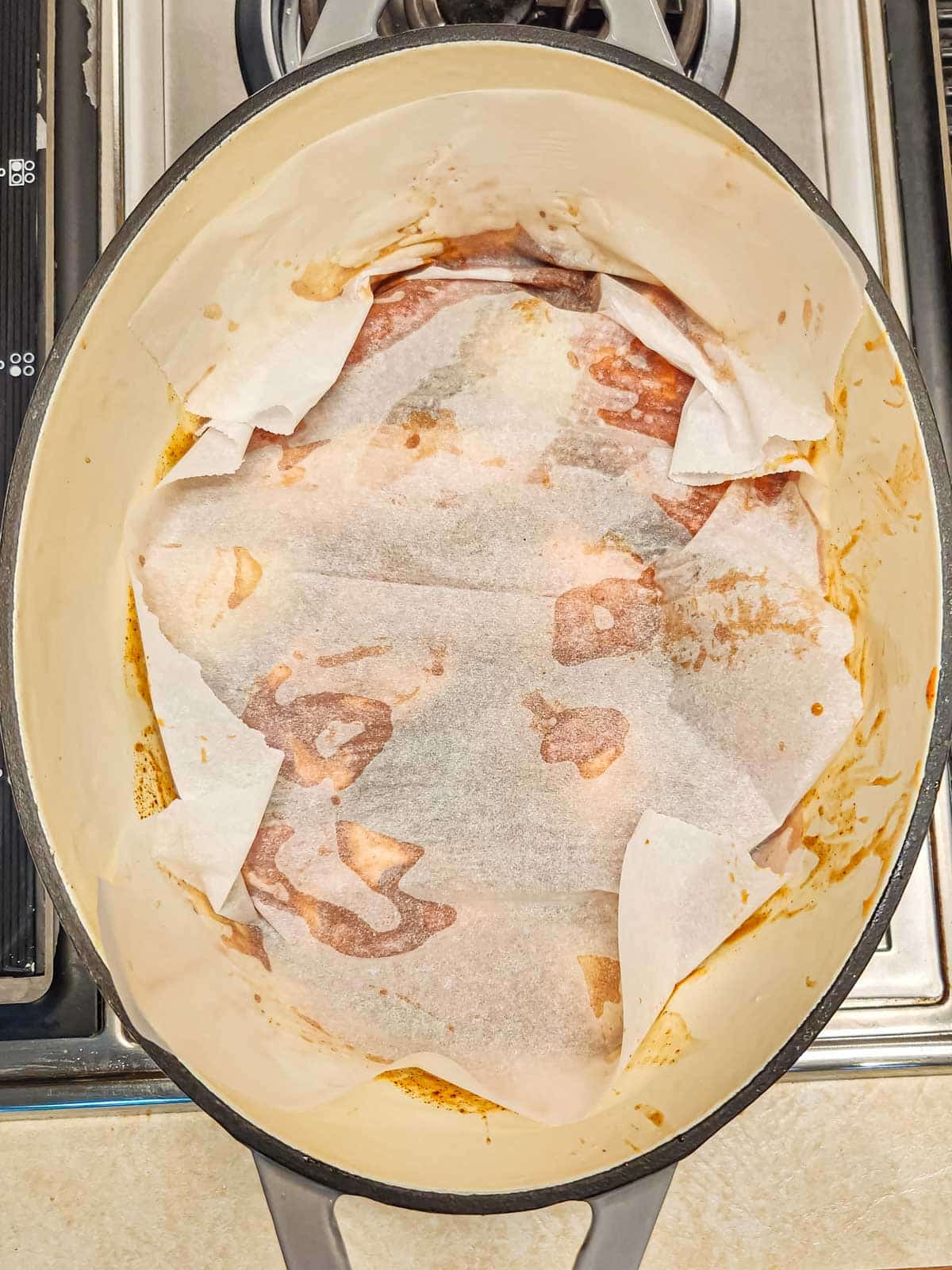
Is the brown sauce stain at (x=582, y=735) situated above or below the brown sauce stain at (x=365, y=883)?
above

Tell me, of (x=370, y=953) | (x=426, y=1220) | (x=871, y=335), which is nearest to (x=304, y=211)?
(x=871, y=335)

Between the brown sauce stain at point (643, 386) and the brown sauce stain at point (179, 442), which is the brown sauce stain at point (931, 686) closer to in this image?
the brown sauce stain at point (643, 386)

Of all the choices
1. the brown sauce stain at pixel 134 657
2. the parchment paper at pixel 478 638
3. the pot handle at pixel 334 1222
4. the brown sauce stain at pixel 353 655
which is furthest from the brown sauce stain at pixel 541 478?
the pot handle at pixel 334 1222

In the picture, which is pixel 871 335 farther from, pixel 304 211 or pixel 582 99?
pixel 304 211

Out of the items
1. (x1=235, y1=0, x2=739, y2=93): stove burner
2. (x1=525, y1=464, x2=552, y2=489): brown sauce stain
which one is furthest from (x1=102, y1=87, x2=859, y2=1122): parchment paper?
(x1=235, y1=0, x2=739, y2=93): stove burner

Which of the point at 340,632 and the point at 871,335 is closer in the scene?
the point at 871,335

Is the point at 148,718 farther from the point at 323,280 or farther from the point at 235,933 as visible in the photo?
the point at 323,280
